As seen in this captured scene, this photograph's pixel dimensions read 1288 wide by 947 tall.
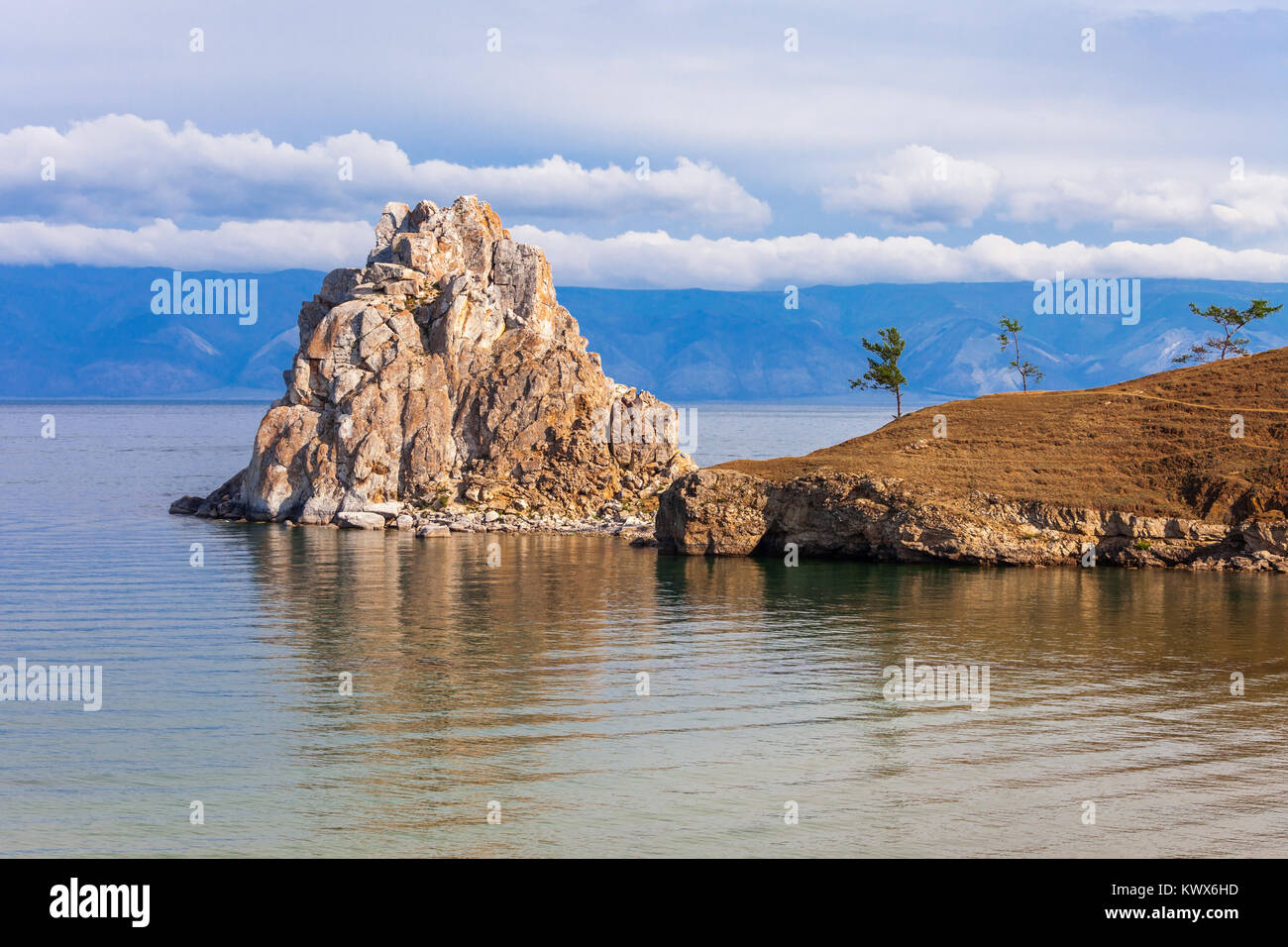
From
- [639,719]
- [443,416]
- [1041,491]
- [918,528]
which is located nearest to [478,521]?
[443,416]

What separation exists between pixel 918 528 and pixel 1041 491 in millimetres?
7209

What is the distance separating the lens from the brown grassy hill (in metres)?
61.1

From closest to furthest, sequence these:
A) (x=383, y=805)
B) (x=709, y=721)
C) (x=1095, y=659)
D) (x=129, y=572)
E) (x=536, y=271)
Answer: (x=383, y=805), (x=709, y=721), (x=1095, y=659), (x=129, y=572), (x=536, y=271)

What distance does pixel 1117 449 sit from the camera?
67.2 metres

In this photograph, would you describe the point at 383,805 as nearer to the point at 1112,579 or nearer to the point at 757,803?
the point at 757,803

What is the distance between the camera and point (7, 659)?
1366 inches

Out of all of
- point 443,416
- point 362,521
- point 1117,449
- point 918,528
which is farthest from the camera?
point 443,416

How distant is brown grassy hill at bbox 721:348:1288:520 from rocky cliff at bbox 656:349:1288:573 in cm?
12

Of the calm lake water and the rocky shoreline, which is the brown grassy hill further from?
the rocky shoreline

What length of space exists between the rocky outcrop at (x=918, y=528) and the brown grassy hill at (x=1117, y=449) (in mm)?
1099

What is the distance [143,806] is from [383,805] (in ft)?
14.5

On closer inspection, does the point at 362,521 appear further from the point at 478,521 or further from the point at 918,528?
the point at 918,528
